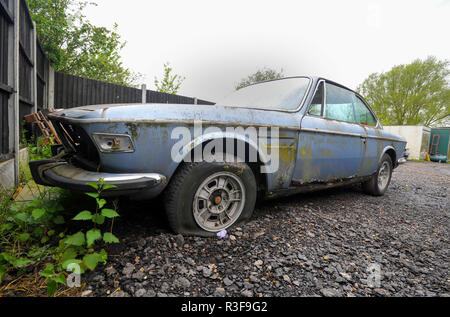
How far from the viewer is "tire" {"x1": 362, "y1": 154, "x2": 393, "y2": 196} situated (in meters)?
3.49

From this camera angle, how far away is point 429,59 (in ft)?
67.9

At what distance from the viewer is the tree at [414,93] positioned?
66.4 ft

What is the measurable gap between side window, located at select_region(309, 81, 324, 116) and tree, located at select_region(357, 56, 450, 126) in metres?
24.9

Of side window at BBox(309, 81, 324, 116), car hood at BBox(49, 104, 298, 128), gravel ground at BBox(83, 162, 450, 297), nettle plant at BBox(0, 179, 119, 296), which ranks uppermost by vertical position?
side window at BBox(309, 81, 324, 116)

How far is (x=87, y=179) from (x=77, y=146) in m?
0.58

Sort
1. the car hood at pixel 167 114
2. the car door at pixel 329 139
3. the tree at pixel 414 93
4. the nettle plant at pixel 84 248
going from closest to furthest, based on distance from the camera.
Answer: the nettle plant at pixel 84 248 → the car hood at pixel 167 114 → the car door at pixel 329 139 → the tree at pixel 414 93

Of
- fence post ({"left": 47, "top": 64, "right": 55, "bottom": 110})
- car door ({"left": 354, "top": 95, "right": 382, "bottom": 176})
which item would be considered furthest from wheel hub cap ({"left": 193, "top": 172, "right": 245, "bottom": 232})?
fence post ({"left": 47, "top": 64, "right": 55, "bottom": 110})

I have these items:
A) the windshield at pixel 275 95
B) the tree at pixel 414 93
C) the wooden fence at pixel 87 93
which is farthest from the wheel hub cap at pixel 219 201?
the tree at pixel 414 93

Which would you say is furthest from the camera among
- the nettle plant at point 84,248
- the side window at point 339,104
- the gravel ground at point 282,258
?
the side window at point 339,104

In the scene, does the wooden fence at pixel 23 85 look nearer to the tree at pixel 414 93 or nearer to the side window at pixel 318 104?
the side window at pixel 318 104

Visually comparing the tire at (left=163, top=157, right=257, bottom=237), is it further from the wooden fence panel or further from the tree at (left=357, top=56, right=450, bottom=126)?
the tree at (left=357, top=56, right=450, bottom=126)

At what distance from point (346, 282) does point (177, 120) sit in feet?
5.13

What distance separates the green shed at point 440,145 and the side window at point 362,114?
53.9 ft

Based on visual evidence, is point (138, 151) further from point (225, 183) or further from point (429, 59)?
point (429, 59)
